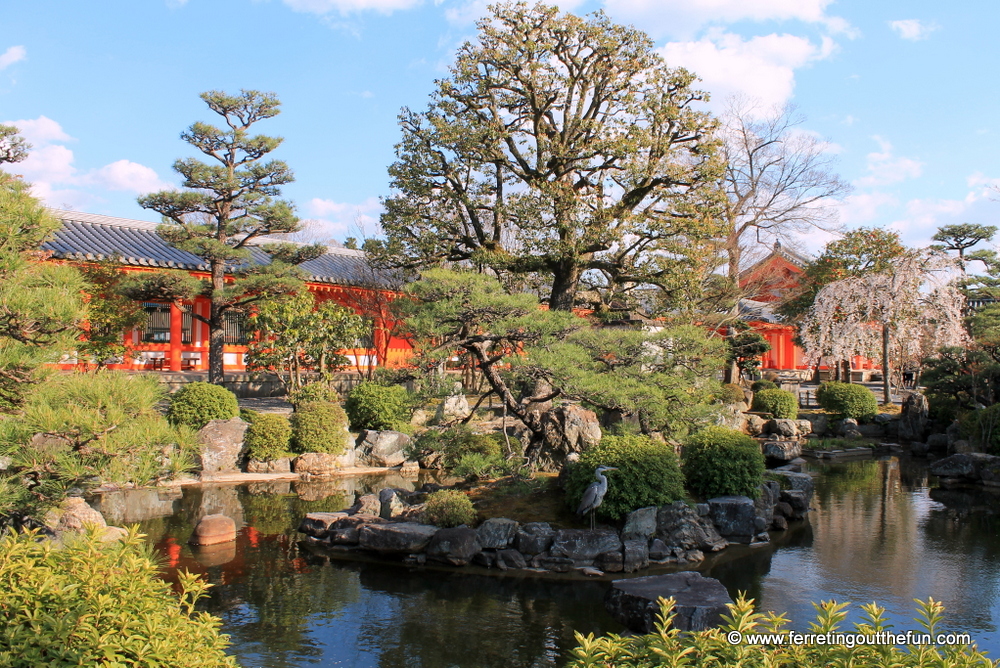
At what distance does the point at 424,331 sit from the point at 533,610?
3037 mm

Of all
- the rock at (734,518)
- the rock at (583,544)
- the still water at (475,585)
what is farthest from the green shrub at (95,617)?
the rock at (734,518)

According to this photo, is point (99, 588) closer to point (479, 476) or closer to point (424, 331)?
point (424, 331)

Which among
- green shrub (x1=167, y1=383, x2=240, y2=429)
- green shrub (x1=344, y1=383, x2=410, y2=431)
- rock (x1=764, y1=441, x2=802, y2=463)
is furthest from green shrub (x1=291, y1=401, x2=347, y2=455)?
rock (x1=764, y1=441, x2=802, y2=463)

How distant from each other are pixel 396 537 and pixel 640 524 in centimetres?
279

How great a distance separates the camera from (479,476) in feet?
33.1

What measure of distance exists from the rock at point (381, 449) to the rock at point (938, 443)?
12.1m

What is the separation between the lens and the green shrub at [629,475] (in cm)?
818

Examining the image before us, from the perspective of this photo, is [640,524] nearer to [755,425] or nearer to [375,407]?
[375,407]

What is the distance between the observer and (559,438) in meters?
10.7

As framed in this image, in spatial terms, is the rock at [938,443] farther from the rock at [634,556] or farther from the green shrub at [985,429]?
the rock at [634,556]

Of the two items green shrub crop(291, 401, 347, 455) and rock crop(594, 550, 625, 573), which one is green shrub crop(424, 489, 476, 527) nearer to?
rock crop(594, 550, 625, 573)

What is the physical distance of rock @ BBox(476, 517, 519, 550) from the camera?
8016 millimetres

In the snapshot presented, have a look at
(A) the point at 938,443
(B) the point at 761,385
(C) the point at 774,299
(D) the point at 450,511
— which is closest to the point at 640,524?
(D) the point at 450,511

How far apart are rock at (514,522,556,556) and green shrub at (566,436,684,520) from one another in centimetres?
63
